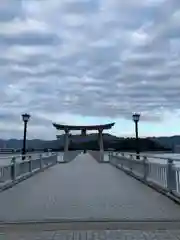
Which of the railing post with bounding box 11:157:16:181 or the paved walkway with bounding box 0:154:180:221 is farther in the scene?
the railing post with bounding box 11:157:16:181

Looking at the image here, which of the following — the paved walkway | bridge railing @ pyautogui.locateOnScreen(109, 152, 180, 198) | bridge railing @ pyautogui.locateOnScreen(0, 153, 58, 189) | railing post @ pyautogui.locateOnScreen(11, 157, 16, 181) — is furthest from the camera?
railing post @ pyautogui.locateOnScreen(11, 157, 16, 181)

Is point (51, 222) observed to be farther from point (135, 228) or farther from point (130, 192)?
point (130, 192)

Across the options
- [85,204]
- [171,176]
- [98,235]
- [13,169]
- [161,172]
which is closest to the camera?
[98,235]

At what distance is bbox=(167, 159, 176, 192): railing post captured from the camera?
14.2m

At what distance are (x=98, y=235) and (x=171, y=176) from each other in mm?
6158

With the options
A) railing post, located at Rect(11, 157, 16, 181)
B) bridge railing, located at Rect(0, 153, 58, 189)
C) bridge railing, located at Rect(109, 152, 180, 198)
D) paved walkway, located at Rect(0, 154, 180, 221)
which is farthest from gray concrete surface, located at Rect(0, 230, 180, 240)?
railing post, located at Rect(11, 157, 16, 181)

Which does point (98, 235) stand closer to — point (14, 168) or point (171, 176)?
point (171, 176)

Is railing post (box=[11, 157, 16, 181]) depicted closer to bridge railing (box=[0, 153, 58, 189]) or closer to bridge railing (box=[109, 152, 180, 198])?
bridge railing (box=[0, 153, 58, 189])

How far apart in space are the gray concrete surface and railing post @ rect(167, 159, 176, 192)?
17.4 ft

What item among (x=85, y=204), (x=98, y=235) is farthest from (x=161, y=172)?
(x=98, y=235)

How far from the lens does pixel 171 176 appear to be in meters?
14.4

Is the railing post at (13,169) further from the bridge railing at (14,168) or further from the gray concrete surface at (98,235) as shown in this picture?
the gray concrete surface at (98,235)

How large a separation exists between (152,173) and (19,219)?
9098mm

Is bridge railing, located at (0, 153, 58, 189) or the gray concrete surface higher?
bridge railing, located at (0, 153, 58, 189)
